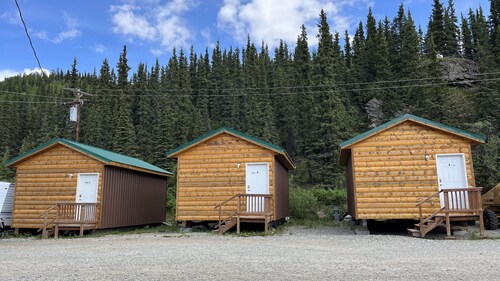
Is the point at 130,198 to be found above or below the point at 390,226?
above

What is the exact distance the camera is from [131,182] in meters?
16.8

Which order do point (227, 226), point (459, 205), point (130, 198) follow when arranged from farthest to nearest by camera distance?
point (130, 198), point (227, 226), point (459, 205)

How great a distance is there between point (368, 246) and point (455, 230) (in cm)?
462

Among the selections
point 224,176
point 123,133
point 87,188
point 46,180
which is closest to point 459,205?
point 224,176

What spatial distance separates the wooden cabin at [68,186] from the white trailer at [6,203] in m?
0.78

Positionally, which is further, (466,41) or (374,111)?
(466,41)

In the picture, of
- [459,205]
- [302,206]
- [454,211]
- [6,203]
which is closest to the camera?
[454,211]

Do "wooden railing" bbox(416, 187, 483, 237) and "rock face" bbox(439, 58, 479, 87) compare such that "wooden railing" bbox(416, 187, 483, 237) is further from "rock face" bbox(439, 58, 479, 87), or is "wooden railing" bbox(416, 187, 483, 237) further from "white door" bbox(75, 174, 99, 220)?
"rock face" bbox(439, 58, 479, 87)

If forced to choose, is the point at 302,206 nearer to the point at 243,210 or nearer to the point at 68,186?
the point at 243,210

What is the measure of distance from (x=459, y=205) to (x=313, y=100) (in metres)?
28.9

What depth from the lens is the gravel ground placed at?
19.5 feet

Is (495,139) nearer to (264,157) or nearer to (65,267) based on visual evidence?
(264,157)

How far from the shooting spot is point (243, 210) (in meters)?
14.2

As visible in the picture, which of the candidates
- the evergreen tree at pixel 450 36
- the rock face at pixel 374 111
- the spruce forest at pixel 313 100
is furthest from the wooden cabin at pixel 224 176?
the evergreen tree at pixel 450 36
